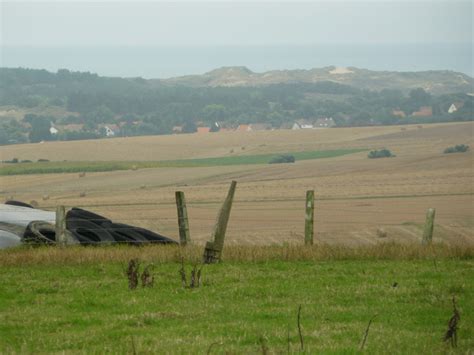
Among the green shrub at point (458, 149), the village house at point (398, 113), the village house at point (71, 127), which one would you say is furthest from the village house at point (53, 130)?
the green shrub at point (458, 149)

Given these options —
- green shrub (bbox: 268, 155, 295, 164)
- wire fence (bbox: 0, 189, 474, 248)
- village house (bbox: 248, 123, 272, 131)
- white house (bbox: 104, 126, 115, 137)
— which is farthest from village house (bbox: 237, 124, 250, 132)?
wire fence (bbox: 0, 189, 474, 248)

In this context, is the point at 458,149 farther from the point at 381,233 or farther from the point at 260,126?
the point at 260,126

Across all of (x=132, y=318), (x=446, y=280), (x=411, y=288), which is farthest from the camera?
(x=446, y=280)

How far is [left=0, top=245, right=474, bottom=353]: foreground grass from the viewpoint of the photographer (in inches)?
368

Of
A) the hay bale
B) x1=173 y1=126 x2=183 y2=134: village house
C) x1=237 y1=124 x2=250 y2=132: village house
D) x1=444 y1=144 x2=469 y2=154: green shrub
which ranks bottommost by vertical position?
x1=173 y1=126 x2=183 y2=134: village house

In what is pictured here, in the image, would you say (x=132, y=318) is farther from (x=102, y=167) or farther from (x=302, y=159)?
(x=302, y=159)

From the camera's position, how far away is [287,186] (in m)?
65.2

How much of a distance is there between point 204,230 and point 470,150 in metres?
56.8

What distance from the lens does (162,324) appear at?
10422 millimetres

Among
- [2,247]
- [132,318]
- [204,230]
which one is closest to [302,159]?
[204,230]

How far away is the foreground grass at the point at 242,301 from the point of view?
935cm

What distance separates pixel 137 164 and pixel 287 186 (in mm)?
30927

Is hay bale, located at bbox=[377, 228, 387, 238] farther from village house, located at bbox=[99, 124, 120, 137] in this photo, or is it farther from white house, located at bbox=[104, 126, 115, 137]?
white house, located at bbox=[104, 126, 115, 137]

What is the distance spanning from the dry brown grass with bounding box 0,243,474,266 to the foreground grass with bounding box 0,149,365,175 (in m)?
69.0
